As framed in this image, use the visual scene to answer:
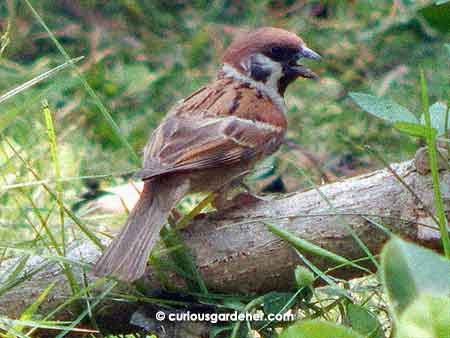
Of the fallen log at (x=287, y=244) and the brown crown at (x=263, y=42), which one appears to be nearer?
the fallen log at (x=287, y=244)

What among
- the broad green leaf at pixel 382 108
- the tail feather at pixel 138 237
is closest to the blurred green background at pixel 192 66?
the tail feather at pixel 138 237

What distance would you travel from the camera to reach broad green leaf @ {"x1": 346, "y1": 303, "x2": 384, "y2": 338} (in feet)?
7.09

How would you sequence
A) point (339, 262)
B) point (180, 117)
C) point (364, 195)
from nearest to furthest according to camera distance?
point (339, 262) → point (364, 195) → point (180, 117)

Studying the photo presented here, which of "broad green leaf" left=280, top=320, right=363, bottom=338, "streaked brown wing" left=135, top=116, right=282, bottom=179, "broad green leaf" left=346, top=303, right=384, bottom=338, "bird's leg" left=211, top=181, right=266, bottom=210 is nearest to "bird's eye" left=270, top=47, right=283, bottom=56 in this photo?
"streaked brown wing" left=135, top=116, right=282, bottom=179

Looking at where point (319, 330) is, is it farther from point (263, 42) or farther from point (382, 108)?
point (263, 42)

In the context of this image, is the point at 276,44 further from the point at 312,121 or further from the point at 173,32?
the point at 173,32

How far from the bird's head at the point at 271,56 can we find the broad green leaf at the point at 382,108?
1.17m

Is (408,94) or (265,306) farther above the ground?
(265,306)

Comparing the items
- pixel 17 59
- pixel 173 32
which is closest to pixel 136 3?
pixel 173 32

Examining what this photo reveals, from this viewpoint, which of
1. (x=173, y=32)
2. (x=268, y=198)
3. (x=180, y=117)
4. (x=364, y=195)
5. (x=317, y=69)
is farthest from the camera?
(x=173, y=32)

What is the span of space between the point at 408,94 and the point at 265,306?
2.55 m

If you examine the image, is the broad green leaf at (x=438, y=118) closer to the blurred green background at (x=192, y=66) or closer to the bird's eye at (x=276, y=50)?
the bird's eye at (x=276, y=50)

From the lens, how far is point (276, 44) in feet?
10.7

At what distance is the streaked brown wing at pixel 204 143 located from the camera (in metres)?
2.74
